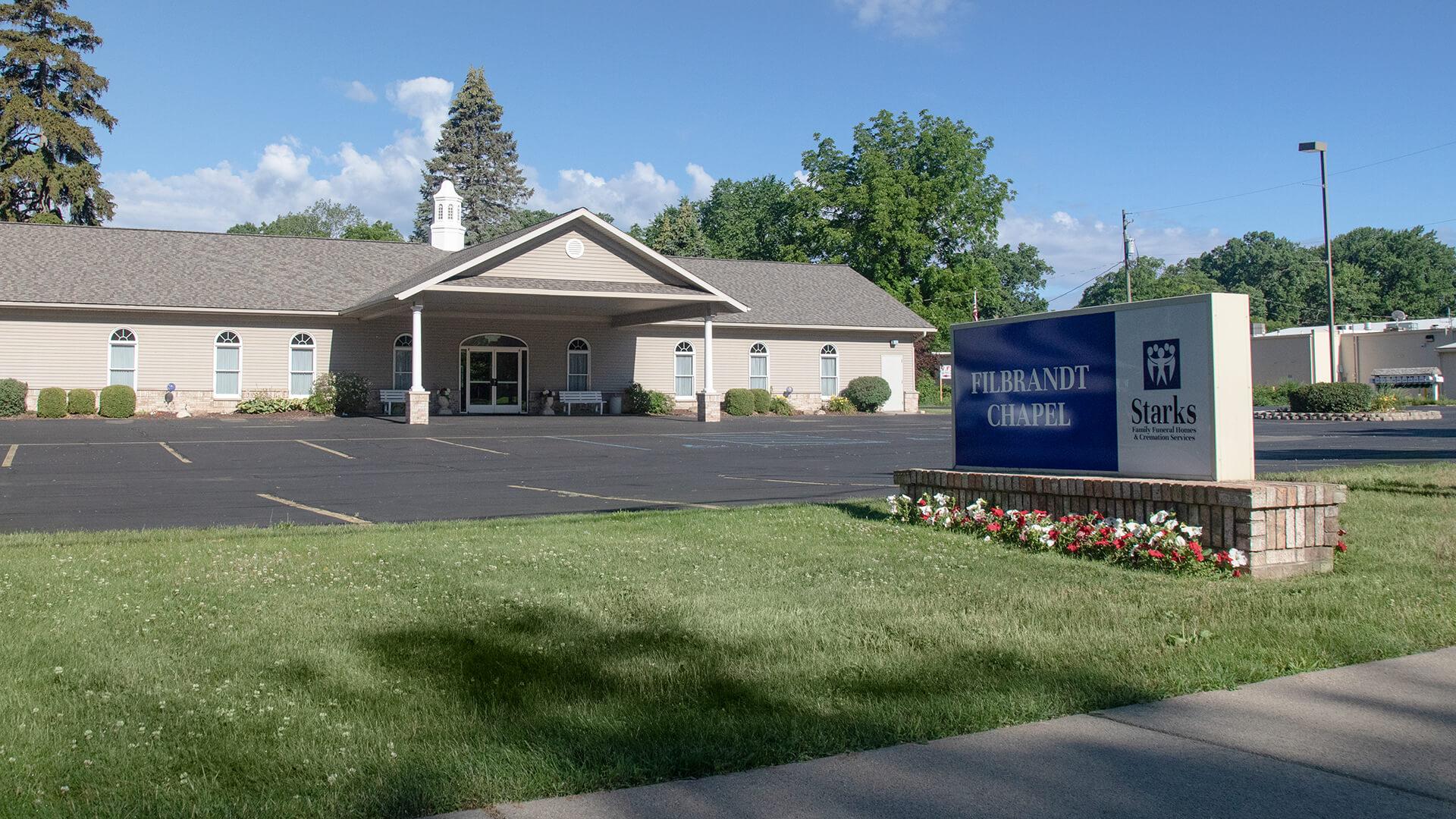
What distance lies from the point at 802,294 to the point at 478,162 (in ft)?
135

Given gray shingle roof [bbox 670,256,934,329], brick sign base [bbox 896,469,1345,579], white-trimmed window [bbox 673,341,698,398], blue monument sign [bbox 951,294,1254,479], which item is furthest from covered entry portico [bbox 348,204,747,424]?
brick sign base [bbox 896,469,1345,579]

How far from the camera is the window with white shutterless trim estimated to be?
3356 cm

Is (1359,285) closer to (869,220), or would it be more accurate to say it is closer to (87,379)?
(869,220)

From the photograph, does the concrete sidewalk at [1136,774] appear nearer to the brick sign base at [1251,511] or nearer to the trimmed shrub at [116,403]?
the brick sign base at [1251,511]

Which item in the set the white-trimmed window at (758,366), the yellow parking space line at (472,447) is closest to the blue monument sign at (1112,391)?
the yellow parking space line at (472,447)

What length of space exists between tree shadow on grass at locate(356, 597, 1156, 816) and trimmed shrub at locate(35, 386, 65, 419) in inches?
1118

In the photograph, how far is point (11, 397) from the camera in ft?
97.7

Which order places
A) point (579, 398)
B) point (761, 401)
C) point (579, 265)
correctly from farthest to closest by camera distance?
point (761, 401)
point (579, 398)
point (579, 265)

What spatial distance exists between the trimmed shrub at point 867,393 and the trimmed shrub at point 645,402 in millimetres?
7346

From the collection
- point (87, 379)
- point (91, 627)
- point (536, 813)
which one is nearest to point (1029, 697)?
point (536, 813)

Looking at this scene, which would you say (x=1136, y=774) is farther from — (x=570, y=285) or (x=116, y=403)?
(x=116, y=403)

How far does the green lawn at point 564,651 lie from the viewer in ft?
14.2

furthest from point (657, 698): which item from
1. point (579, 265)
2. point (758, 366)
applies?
point (758, 366)

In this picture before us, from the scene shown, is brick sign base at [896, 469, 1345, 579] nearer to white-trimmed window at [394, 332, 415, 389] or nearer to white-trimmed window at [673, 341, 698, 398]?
white-trimmed window at [394, 332, 415, 389]
